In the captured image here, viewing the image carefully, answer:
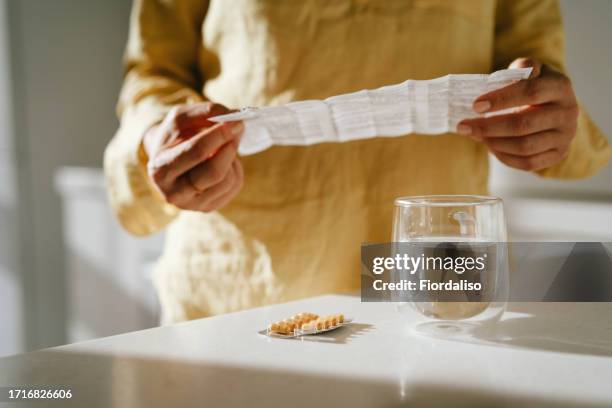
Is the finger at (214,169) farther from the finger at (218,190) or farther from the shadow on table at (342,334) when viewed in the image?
the shadow on table at (342,334)

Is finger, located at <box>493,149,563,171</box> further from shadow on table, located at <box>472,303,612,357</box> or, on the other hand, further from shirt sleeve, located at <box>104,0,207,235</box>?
shirt sleeve, located at <box>104,0,207,235</box>

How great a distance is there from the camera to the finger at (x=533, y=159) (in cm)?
74

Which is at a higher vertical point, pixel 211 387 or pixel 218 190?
pixel 218 190

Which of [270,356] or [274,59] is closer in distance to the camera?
[270,356]

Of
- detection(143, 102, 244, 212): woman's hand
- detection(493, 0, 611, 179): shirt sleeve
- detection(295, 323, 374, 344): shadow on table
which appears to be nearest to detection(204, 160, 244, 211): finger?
detection(143, 102, 244, 212): woman's hand

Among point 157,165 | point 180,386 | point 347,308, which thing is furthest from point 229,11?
point 180,386

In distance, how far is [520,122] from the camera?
685mm

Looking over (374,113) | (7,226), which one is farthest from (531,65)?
(7,226)

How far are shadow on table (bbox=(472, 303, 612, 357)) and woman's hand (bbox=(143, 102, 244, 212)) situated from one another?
300 mm

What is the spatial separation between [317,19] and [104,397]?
1.78 ft

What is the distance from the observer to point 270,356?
0.49m

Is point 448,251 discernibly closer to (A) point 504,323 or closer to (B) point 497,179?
(A) point 504,323

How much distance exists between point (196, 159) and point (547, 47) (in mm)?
489

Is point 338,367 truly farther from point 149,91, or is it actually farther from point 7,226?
point 7,226
